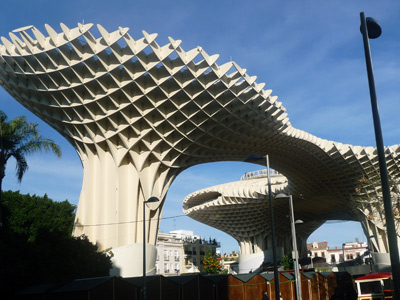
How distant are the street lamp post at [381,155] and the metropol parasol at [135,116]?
19.2 metres

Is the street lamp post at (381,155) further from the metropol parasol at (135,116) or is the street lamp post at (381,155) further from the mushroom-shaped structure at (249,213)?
the mushroom-shaped structure at (249,213)

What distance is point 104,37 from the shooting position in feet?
87.7

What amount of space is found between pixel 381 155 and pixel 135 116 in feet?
85.2

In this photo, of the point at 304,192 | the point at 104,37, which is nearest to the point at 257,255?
the point at 304,192

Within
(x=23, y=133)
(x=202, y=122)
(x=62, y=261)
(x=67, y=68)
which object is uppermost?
(x=67, y=68)

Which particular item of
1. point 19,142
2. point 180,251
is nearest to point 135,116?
point 19,142

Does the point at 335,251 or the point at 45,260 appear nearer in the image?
the point at 45,260

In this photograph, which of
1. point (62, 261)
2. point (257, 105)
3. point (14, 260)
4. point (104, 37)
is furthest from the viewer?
point (257, 105)

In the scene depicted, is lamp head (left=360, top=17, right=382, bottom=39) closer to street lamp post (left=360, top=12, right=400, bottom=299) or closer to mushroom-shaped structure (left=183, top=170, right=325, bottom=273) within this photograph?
street lamp post (left=360, top=12, right=400, bottom=299)

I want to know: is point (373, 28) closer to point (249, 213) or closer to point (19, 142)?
point (19, 142)

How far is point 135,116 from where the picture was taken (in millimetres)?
32812

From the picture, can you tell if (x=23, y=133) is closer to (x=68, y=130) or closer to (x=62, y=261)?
(x=68, y=130)

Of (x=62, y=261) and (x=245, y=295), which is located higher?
(x=62, y=261)

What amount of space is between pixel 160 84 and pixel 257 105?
770 centimetres
